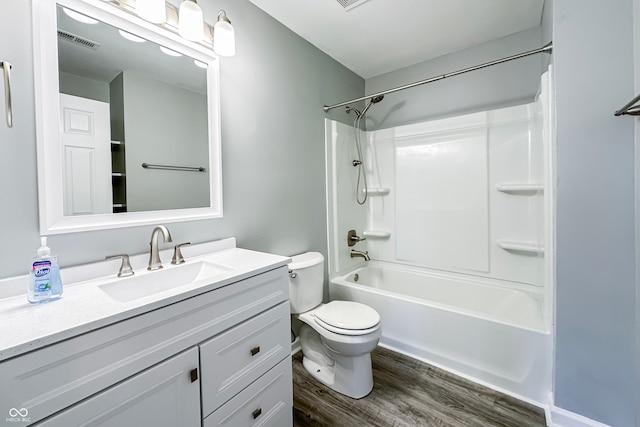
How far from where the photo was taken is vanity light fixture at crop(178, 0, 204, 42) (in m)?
1.26

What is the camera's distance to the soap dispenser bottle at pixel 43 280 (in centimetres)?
81

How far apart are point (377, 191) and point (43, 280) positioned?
2.43 meters

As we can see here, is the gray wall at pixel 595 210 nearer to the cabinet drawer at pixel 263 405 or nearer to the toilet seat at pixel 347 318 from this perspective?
the toilet seat at pixel 347 318

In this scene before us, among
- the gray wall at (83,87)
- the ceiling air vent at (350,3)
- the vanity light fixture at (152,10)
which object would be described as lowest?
the gray wall at (83,87)

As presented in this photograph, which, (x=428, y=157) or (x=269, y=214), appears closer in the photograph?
(x=269, y=214)

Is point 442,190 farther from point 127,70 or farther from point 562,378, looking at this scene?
point 127,70

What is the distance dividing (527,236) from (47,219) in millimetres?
2822

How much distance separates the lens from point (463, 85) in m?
2.32

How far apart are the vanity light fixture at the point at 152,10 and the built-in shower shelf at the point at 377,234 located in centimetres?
227

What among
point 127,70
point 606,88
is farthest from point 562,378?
point 127,70

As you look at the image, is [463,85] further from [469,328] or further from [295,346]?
[295,346]

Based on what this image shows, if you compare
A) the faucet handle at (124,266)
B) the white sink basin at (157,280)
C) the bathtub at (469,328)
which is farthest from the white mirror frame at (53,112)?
the bathtub at (469,328)

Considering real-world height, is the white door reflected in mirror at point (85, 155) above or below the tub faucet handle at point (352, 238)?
above

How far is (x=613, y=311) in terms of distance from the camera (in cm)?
123
